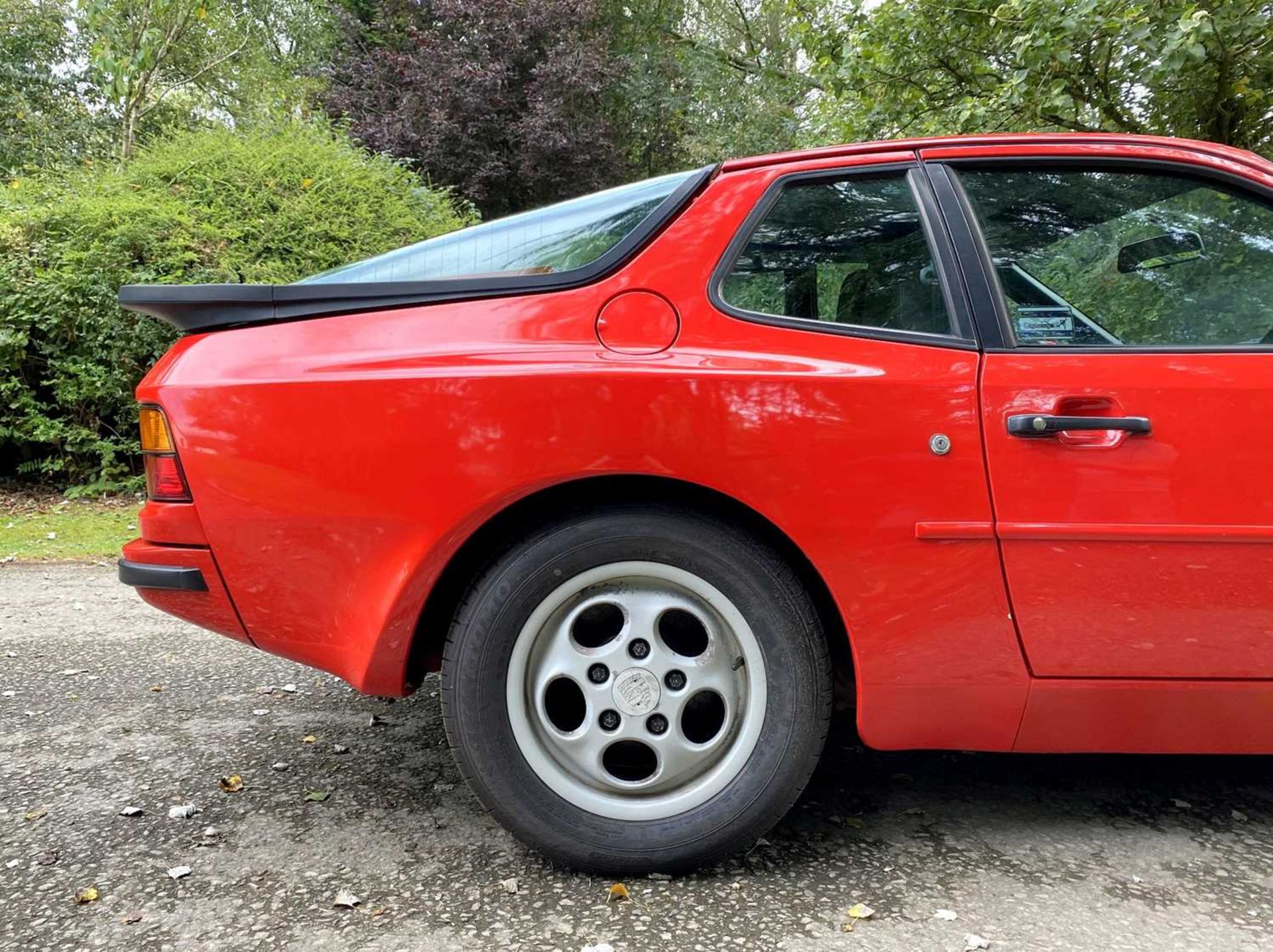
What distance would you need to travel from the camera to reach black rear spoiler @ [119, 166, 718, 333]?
1.95 metres

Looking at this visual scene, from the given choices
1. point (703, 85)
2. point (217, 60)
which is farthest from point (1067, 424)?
point (703, 85)

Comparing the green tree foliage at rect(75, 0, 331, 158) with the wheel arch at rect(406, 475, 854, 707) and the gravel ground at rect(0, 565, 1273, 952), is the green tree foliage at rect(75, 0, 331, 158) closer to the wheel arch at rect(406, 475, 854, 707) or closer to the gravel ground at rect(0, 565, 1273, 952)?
the gravel ground at rect(0, 565, 1273, 952)

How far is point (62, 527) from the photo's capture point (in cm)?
589

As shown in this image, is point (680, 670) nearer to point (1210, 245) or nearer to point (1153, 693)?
point (1153, 693)

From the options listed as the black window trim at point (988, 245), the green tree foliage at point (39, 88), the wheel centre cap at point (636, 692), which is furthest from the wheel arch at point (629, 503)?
the green tree foliage at point (39, 88)

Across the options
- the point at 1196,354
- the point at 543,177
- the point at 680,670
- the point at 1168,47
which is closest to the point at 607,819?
the point at 680,670

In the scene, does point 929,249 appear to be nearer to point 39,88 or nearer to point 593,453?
point 593,453

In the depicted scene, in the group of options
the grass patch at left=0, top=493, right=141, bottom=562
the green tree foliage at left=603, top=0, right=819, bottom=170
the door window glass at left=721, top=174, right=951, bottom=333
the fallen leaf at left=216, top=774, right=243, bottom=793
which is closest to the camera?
the door window glass at left=721, top=174, right=951, bottom=333

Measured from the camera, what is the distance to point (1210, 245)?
198 centimetres

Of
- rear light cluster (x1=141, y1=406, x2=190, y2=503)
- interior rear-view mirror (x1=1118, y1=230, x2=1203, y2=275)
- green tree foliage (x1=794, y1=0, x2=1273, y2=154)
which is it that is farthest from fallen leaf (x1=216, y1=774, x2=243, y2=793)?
green tree foliage (x1=794, y1=0, x2=1273, y2=154)

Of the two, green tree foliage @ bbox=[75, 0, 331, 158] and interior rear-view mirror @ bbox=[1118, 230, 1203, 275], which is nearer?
interior rear-view mirror @ bbox=[1118, 230, 1203, 275]

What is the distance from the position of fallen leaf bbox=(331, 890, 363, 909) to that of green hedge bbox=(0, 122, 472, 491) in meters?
5.53

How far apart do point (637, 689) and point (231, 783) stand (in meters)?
1.24

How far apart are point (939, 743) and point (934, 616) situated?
0.30 metres
